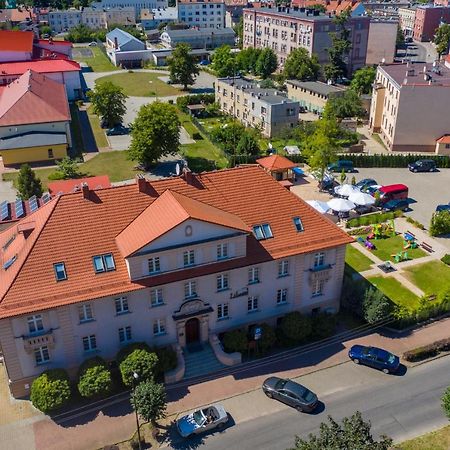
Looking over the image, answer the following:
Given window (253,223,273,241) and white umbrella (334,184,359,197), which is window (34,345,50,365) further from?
white umbrella (334,184,359,197)

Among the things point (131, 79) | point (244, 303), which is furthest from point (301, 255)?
point (131, 79)

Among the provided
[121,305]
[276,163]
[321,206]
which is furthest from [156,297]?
[276,163]

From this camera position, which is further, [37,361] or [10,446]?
[37,361]

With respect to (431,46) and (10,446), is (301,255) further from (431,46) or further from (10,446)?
(431,46)

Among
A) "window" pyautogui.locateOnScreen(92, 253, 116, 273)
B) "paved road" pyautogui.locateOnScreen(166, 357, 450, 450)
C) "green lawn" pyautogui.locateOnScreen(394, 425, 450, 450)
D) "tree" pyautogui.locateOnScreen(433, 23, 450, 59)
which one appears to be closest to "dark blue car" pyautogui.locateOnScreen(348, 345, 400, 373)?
"paved road" pyautogui.locateOnScreen(166, 357, 450, 450)

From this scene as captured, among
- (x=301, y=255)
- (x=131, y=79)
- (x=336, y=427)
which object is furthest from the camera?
(x=131, y=79)

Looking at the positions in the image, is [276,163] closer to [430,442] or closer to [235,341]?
[235,341]
